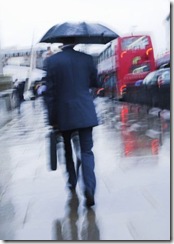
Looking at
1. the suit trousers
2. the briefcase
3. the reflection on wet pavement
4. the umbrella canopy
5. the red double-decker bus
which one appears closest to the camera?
the reflection on wet pavement

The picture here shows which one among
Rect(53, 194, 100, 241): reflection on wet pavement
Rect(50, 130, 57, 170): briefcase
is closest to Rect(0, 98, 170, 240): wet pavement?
Rect(53, 194, 100, 241): reflection on wet pavement

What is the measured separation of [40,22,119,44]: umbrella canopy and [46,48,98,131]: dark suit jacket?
0.13 m

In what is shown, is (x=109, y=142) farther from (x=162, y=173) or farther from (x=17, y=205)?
(x=17, y=205)

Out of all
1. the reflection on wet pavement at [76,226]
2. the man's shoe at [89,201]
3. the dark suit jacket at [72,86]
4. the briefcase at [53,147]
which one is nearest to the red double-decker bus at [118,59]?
the dark suit jacket at [72,86]

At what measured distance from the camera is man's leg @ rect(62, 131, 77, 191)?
440cm

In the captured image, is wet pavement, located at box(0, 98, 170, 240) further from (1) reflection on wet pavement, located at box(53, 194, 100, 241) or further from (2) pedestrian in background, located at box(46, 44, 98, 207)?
(2) pedestrian in background, located at box(46, 44, 98, 207)

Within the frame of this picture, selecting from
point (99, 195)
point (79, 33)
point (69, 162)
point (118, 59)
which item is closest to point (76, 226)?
point (99, 195)

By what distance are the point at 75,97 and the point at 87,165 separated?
25.3 inches

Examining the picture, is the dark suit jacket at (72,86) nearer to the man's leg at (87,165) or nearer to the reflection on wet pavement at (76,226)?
the man's leg at (87,165)

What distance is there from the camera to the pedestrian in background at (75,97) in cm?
411

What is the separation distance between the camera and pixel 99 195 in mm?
4555

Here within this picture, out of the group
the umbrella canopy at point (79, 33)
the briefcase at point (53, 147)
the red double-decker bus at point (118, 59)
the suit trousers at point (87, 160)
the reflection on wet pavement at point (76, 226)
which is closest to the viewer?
the reflection on wet pavement at point (76, 226)

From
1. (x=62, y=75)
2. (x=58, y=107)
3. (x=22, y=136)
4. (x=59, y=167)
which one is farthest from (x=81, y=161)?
(x=22, y=136)

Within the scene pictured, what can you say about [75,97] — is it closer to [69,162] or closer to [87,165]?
[87,165]
